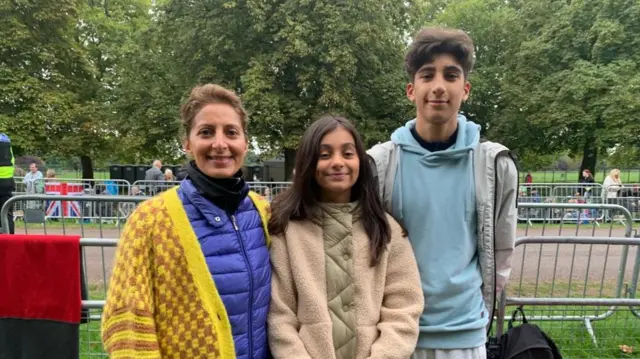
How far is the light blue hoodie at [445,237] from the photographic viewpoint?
2207 millimetres

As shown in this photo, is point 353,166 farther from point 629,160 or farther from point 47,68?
point 629,160

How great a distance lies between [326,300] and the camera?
80.8 inches

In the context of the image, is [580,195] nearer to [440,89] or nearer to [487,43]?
[440,89]

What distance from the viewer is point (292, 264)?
2.07 metres

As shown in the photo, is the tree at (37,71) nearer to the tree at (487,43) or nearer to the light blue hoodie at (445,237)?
the tree at (487,43)

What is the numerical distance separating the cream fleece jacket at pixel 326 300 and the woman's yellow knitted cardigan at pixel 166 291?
279mm

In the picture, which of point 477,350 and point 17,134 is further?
point 17,134

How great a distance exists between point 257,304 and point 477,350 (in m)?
1.06

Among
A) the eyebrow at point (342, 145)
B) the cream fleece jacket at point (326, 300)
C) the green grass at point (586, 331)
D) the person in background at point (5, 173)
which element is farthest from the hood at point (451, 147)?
the person in background at point (5, 173)

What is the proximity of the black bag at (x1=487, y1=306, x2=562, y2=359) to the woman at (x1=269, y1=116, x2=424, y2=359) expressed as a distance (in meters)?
1.00

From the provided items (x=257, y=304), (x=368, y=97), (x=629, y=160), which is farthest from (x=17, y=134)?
(x=629, y=160)

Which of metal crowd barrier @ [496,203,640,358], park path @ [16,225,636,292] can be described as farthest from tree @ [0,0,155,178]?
metal crowd barrier @ [496,203,640,358]

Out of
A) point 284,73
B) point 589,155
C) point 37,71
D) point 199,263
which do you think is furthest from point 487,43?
point 199,263

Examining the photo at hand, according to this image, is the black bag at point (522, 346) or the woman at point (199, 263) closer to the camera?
the woman at point (199, 263)
